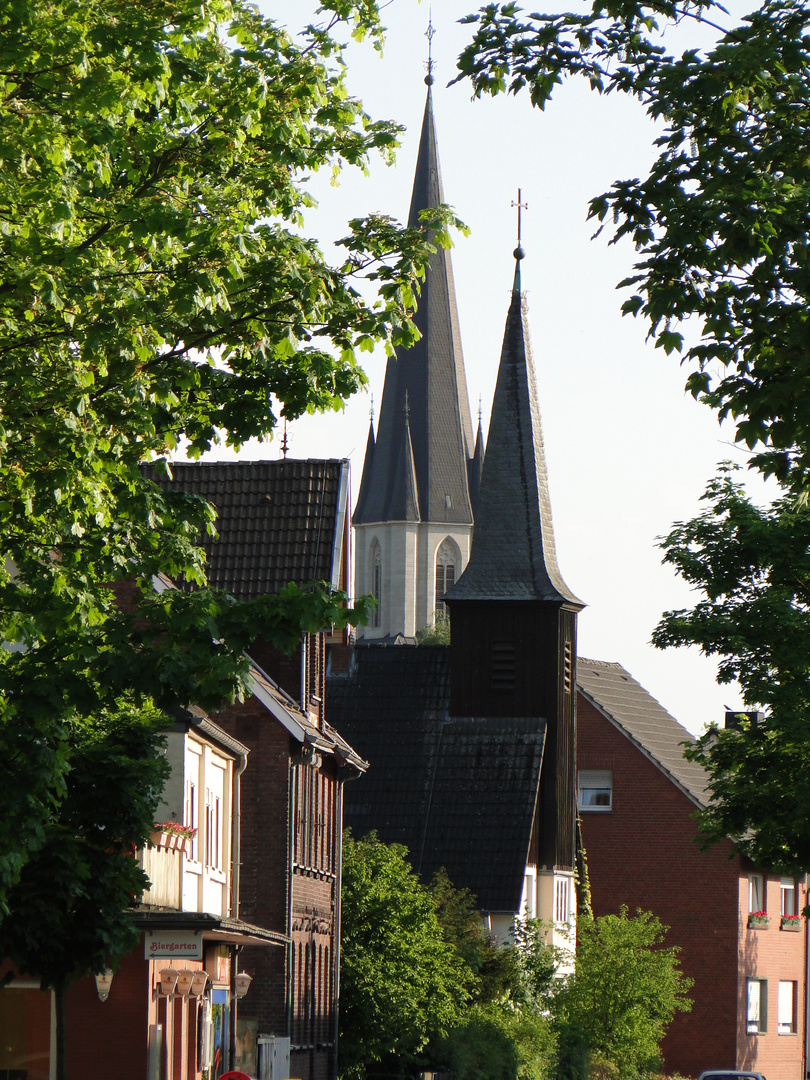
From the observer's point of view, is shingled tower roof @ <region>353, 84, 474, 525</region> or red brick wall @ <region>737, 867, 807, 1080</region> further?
shingled tower roof @ <region>353, 84, 474, 525</region>

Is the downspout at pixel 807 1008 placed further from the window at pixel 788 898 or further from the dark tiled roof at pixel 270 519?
the dark tiled roof at pixel 270 519

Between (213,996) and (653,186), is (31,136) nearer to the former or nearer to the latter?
(653,186)

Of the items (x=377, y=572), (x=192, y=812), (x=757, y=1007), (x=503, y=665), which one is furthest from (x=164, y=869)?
(x=377, y=572)

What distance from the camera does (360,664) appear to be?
4809cm

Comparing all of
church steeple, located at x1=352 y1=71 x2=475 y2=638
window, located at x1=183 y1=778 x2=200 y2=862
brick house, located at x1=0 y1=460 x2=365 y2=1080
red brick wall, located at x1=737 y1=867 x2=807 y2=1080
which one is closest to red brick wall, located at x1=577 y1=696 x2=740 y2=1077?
red brick wall, located at x1=737 y1=867 x2=807 y2=1080

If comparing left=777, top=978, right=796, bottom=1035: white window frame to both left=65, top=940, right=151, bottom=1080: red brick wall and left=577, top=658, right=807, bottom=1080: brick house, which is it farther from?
left=65, top=940, right=151, bottom=1080: red brick wall

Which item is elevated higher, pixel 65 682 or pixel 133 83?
pixel 133 83

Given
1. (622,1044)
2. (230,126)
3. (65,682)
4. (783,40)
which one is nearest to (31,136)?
(230,126)

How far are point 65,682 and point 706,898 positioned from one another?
131 ft

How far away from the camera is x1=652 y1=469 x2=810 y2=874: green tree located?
25.9 metres

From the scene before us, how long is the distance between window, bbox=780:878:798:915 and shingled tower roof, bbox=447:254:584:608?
39.3ft

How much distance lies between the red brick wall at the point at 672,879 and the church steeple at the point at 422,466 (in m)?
74.9

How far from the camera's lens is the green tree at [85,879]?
14977 millimetres

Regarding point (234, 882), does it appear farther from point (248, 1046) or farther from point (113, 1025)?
point (113, 1025)
